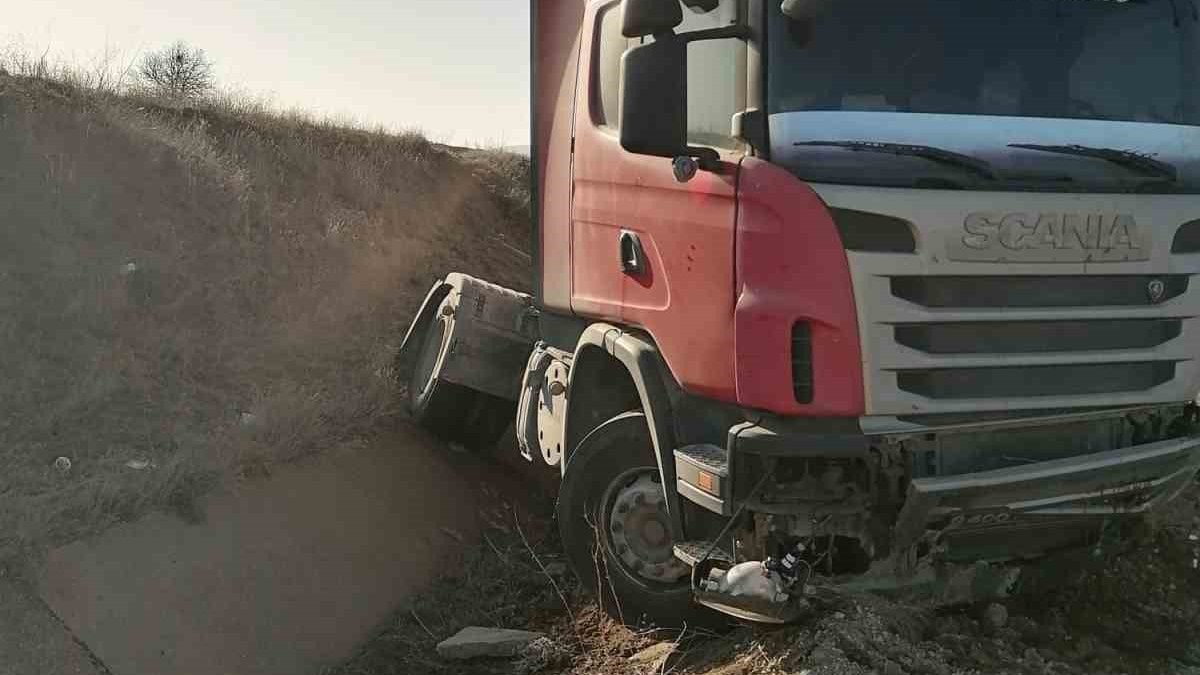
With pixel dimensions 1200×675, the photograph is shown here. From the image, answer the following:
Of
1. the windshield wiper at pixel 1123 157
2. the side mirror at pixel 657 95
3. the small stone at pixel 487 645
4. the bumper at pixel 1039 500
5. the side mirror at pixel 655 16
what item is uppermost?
the side mirror at pixel 655 16

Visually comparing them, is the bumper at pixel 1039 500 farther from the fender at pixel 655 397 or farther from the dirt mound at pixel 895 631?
the fender at pixel 655 397

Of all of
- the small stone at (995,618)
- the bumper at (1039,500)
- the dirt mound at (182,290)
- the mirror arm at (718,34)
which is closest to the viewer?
the bumper at (1039,500)

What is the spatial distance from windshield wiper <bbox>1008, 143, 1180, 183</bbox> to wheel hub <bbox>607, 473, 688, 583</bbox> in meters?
2.04

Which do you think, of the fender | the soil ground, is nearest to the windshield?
the fender

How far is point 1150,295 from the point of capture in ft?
12.9

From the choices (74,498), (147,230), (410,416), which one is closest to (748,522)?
(74,498)

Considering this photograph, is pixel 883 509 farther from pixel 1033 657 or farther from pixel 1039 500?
pixel 1033 657

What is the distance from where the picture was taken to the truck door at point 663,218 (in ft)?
12.7

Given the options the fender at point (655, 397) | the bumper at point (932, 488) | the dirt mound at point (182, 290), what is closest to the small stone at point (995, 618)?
the bumper at point (932, 488)

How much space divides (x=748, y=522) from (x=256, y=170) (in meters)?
8.63

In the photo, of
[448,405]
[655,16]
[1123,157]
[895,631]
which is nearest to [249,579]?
[448,405]

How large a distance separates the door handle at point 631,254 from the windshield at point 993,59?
0.98 m

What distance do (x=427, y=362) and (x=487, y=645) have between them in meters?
3.11

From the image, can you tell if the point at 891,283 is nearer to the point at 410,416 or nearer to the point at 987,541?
the point at 987,541
